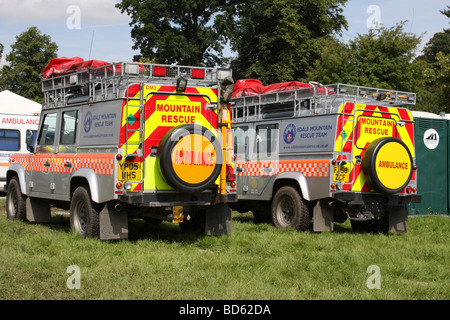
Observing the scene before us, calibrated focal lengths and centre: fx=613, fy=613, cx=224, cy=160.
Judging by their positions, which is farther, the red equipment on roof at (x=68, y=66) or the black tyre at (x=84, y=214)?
the red equipment on roof at (x=68, y=66)

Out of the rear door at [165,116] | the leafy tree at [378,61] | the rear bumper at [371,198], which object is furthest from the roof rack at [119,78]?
the leafy tree at [378,61]

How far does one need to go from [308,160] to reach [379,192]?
1428mm

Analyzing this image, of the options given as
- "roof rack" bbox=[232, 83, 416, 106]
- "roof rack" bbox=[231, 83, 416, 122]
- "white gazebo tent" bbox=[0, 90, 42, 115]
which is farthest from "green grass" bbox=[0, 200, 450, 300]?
"white gazebo tent" bbox=[0, 90, 42, 115]

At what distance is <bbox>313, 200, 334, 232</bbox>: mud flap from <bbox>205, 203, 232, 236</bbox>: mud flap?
6.21 feet

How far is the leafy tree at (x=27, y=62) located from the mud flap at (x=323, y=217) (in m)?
41.4

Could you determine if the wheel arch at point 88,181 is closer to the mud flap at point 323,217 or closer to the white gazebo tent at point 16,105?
the mud flap at point 323,217

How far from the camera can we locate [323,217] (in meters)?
11.2

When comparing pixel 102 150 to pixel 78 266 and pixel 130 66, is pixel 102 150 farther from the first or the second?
pixel 78 266

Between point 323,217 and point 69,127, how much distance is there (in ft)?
15.8

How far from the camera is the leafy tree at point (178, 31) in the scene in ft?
116

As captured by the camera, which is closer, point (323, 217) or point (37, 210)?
point (323, 217)

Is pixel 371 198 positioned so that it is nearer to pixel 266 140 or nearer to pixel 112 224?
pixel 266 140
